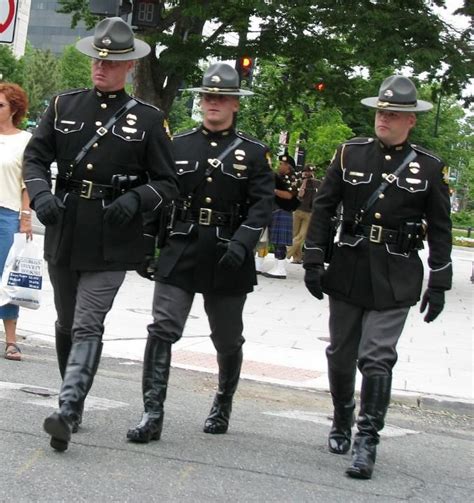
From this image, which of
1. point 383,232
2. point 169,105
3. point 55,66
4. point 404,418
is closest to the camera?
point 383,232

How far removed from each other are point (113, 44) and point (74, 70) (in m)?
80.0

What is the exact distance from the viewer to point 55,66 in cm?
9294

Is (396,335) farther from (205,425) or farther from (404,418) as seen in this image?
(404,418)

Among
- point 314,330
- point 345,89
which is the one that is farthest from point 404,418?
point 345,89

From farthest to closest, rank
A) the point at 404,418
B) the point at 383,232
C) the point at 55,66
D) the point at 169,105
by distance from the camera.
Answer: the point at 55,66, the point at 169,105, the point at 404,418, the point at 383,232

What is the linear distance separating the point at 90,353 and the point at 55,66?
297ft

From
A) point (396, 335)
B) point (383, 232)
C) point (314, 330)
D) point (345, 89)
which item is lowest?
point (314, 330)

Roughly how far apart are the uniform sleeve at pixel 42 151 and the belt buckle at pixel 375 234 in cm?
164

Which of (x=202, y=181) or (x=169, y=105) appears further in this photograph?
(x=169, y=105)

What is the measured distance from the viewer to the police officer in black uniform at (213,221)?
556 cm

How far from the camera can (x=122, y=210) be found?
16.6ft

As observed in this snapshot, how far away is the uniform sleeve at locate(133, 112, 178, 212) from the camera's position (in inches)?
208

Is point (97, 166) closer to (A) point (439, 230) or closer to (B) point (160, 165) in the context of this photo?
(B) point (160, 165)

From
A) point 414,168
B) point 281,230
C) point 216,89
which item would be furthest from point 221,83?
point 281,230
